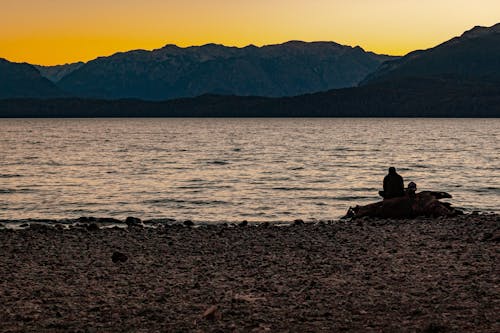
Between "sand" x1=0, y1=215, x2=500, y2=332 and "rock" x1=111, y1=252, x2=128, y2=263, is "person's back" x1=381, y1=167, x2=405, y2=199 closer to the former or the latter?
"sand" x1=0, y1=215, x2=500, y2=332

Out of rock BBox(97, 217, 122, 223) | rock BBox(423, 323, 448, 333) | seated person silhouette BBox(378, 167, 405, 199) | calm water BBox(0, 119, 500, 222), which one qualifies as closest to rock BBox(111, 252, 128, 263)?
rock BBox(423, 323, 448, 333)

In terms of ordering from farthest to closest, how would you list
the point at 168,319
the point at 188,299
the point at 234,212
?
the point at 234,212
the point at 188,299
the point at 168,319

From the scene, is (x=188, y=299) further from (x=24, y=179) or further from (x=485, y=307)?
(x=24, y=179)

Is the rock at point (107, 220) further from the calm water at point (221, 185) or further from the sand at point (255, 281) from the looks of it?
the sand at point (255, 281)

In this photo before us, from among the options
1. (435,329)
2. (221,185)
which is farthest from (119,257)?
(221,185)

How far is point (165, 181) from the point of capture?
55750 mm

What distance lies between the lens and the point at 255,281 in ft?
56.4

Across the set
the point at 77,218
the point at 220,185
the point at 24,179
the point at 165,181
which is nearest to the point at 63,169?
the point at 24,179

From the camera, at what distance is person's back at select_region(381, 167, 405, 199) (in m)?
31.5

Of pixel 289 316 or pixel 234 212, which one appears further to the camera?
pixel 234 212

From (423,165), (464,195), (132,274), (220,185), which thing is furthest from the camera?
(423,165)

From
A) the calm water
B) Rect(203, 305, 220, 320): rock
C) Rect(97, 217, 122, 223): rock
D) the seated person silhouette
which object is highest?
the seated person silhouette

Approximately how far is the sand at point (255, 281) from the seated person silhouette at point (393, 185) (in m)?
5.25

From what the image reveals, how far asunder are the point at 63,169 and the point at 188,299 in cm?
5688
